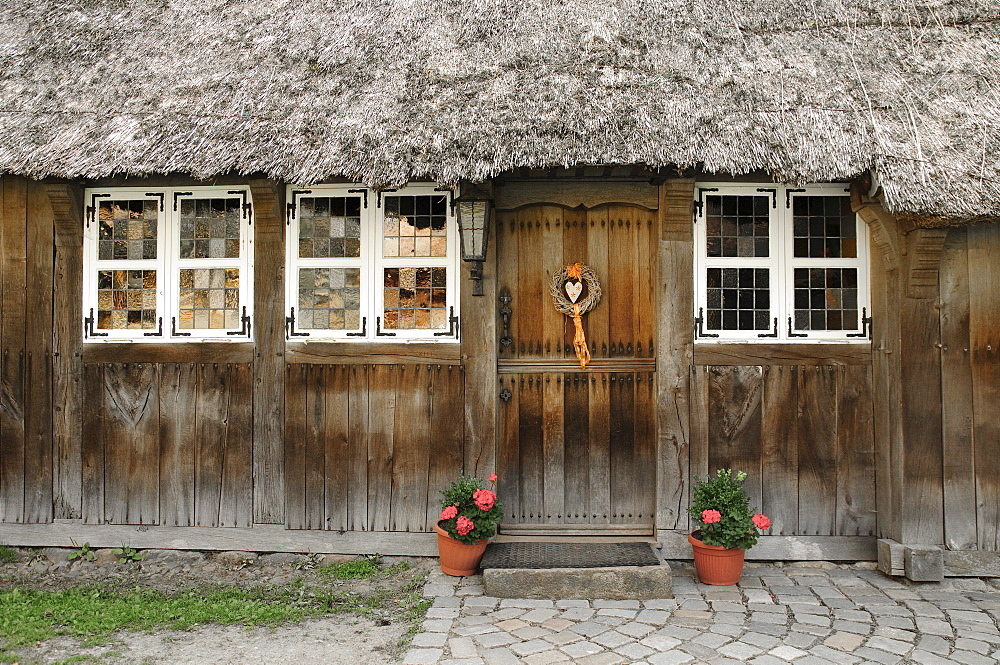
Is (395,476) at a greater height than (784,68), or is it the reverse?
(784,68)

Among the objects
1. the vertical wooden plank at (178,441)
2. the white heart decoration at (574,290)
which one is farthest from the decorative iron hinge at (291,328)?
the white heart decoration at (574,290)

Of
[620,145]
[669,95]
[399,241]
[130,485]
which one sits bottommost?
[130,485]

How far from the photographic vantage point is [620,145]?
4320mm

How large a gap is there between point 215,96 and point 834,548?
5.56m

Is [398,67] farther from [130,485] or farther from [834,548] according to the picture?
[834,548]

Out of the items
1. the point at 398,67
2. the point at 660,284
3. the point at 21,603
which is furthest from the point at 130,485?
the point at 660,284

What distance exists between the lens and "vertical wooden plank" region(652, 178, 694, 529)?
4.91 meters

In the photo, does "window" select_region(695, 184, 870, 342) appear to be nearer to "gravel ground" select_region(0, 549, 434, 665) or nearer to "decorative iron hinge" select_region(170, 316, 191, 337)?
"gravel ground" select_region(0, 549, 434, 665)

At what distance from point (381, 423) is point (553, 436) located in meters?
1.32

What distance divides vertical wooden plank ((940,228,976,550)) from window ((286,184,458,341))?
3502 mm

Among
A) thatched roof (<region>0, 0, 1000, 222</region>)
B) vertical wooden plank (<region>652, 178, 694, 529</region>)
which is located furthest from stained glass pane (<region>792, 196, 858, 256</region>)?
vertical wooden plank (<region>652, 178, 694, 529</region>)

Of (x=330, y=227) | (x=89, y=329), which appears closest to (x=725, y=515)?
(x=330, y=227)

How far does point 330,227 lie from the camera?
16.8 ft

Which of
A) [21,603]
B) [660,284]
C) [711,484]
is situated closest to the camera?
[21,603]
